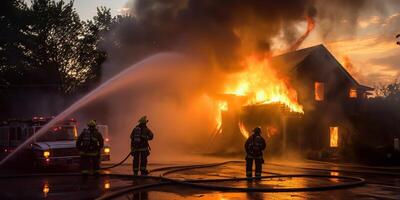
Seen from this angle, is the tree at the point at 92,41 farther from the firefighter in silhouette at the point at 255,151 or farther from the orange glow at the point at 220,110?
the firefighter in silhouette at the point at 255,151

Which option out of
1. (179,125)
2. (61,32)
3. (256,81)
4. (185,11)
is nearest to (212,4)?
(185,11)

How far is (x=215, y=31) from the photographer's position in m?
22.7

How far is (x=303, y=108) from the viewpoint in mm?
30875

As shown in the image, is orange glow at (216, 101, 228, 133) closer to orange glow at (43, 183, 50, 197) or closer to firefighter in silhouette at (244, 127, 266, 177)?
firefighter in silhouette at (244, 127, 266, 177)

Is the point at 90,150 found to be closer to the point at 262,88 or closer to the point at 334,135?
the point at 262,88

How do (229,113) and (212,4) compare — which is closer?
(212,4)

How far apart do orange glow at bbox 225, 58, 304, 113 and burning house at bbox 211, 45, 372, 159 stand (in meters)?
0.06

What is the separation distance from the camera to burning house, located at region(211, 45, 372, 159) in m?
28.0

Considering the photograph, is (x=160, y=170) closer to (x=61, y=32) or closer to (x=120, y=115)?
(x=120, y=115)

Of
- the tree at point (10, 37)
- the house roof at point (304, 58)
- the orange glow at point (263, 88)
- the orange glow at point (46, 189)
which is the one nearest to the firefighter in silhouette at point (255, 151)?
the orange glow at point (46, 189)

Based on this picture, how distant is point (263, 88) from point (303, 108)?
3862 millimetres

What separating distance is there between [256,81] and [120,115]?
29.3 feet

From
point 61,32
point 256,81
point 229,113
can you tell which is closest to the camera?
point 256,81

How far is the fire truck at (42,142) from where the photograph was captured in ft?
53.1
